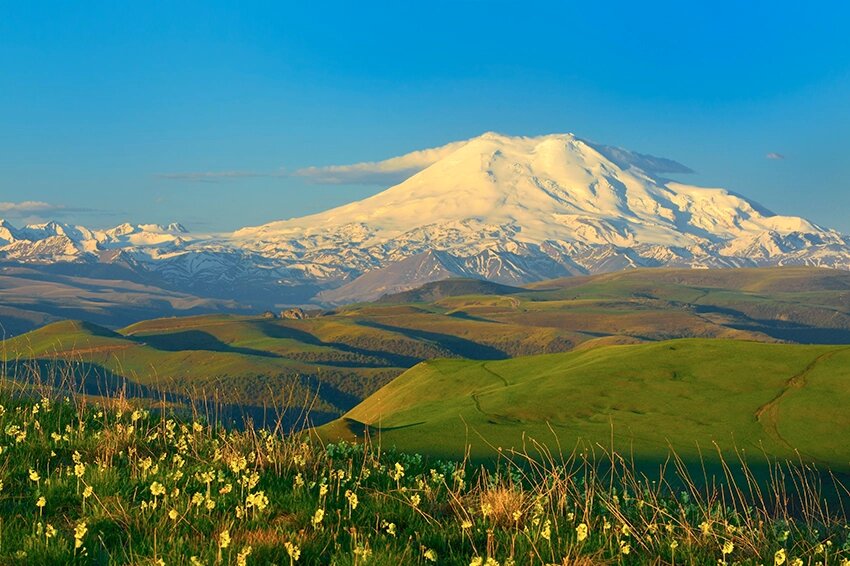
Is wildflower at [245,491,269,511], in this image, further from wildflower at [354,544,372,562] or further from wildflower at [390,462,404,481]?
wildflower at [390,462,404,481]

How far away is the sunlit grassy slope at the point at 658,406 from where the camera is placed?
28.4m

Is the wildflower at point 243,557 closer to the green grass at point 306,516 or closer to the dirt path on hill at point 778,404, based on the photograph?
the green grass at point 306,516

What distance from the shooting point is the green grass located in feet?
29.1

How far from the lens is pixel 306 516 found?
9969 millimetres

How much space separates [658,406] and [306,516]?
2719 cm

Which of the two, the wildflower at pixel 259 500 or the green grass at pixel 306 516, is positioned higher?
the wildflower at pixel 259 500

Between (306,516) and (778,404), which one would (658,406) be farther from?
(306,516)

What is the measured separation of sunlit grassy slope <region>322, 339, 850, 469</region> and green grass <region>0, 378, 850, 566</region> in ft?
36.1

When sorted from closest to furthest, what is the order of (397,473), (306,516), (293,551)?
1. (293,551)
2. (306,516)
3. (397,473)

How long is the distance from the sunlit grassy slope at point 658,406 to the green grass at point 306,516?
36.1ft

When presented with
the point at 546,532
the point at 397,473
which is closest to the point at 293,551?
the point at 546,532

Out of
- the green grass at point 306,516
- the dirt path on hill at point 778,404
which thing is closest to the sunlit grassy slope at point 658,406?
the dirt path on hill at point 778,404

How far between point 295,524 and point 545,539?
273cm

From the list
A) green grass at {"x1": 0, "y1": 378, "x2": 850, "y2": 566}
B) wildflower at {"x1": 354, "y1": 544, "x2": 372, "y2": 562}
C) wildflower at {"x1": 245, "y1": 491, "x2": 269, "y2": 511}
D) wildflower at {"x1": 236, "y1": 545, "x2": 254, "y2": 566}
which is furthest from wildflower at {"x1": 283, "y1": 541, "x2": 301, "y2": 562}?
wildflower at {"x1": 245, "y1": 491, "x2": 269, "y2": 511}
